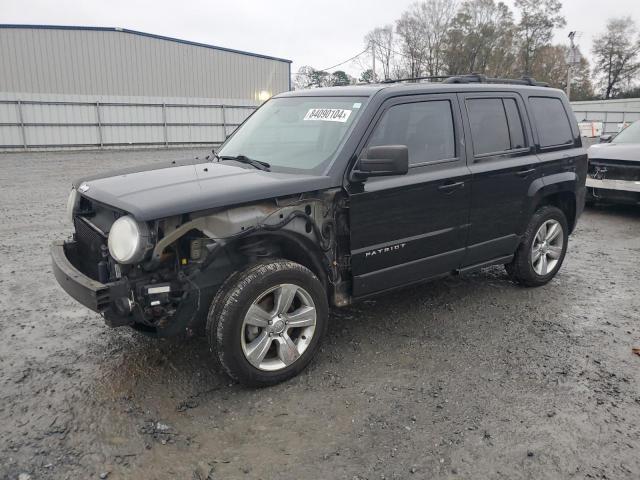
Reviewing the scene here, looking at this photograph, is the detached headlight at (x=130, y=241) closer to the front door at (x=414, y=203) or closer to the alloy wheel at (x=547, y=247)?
the front door at (x=414, y=203)

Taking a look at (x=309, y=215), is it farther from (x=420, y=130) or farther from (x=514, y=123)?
(x=514, y=123)

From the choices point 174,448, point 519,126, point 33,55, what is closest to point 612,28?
point 33,55

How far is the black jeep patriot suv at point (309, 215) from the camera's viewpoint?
10.2 ft

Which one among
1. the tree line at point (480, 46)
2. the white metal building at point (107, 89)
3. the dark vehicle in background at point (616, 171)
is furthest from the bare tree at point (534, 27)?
the dark vehicle in background at point (616, 171)

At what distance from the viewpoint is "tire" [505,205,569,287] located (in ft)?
16.8

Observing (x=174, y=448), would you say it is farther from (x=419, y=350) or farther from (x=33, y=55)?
(x=33, y=55)

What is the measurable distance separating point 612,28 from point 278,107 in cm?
6982

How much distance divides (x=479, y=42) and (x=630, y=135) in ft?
156

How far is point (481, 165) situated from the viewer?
14.7ft

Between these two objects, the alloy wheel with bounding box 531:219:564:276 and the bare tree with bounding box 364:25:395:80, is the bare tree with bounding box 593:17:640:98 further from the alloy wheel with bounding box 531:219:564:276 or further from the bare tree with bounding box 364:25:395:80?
the alloy wheel with bounding box 531:219:564:276

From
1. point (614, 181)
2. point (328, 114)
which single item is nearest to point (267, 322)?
point (328, 114)

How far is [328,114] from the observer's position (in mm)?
4066

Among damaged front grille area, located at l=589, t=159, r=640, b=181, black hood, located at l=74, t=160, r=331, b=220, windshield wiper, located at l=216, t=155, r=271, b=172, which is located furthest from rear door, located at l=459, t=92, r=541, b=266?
damaged front grille area, located at l=589, t=159, r=640, b=181

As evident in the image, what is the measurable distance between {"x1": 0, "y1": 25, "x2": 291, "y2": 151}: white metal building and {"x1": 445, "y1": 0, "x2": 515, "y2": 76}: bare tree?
29495 mm
